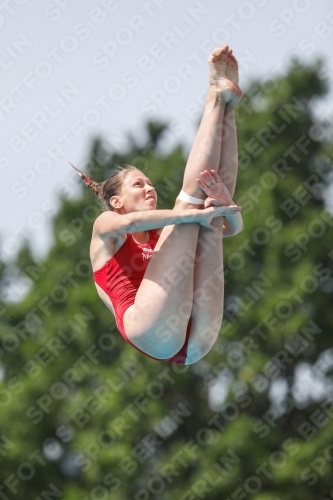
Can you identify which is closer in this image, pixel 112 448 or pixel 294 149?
pixel 112 448

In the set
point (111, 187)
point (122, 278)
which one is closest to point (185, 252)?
point (122, 278)

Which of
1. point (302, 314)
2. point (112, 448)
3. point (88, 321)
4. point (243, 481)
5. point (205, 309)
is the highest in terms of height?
point (205, 309)

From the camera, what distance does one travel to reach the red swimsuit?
5395mm

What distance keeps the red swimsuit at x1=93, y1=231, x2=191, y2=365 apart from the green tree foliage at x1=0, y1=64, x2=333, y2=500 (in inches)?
361

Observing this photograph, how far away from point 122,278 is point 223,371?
9564 millimetres

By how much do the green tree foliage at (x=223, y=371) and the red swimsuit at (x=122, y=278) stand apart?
9.18 m

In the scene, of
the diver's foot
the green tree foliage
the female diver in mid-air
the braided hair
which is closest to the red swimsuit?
the female diver in mid-air

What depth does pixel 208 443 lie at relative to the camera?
1438 centimetres

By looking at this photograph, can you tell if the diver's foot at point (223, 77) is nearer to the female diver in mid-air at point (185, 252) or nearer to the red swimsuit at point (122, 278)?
the female diver in mid-air at point (185, 252)

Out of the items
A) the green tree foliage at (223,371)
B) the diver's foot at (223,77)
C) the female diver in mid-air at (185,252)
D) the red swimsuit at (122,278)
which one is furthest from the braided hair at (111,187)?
the green tree foliage at (223,371)

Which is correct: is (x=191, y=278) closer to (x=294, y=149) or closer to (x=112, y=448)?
(x=112, y=448)

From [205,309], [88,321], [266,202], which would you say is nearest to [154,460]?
[88,321]

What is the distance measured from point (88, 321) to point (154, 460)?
9.02ft

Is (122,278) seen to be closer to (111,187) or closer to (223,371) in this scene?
(111,187)
